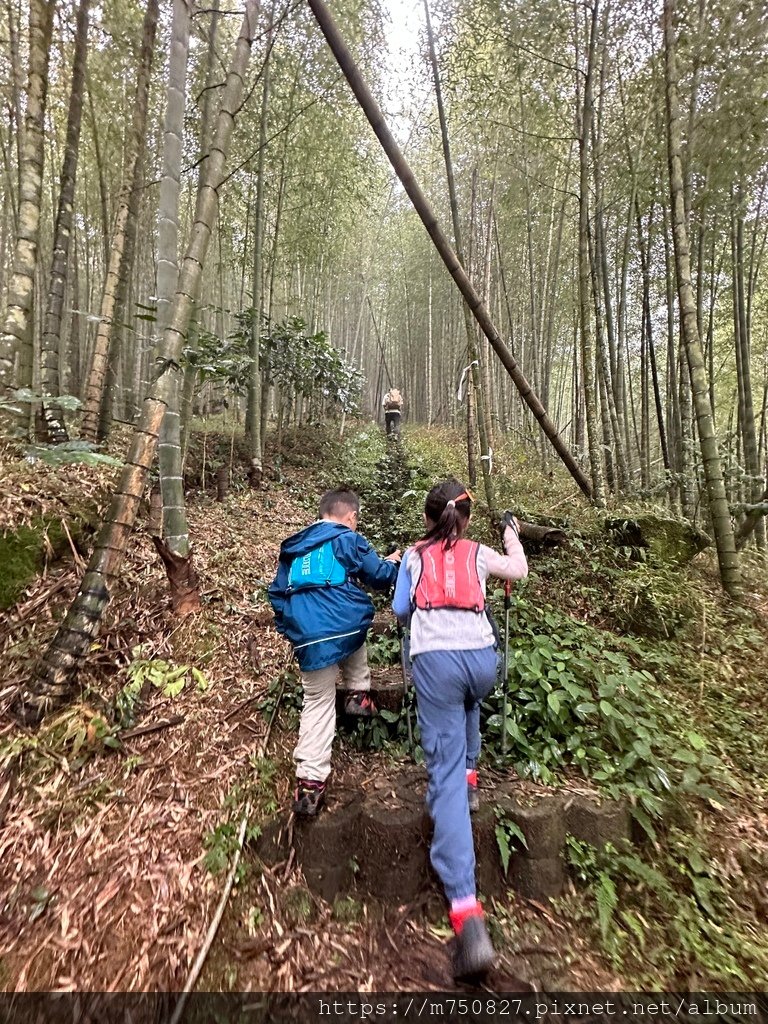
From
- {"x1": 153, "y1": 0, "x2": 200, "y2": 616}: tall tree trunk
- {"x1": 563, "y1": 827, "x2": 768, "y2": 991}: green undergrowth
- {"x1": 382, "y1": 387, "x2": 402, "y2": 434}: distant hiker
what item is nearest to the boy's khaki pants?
{"x1": 563, "y1": 827, "x2": 768, "y2": 991}: green undergrowth

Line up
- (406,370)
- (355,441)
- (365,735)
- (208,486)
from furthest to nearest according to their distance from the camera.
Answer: (406,370), (355,441), (208,486), (365,735)

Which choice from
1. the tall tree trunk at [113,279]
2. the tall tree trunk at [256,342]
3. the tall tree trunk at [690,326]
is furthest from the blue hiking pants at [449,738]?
the tall tree trunk at [256,342]

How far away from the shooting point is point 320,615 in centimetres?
213

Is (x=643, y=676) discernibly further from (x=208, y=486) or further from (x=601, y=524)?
(x=208, y=486)

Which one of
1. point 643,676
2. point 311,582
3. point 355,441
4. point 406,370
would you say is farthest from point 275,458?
point 406,370

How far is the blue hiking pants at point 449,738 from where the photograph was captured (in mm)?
1680

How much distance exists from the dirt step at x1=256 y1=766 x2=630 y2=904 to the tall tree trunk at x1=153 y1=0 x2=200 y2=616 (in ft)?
5.20

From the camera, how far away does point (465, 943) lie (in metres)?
1.56

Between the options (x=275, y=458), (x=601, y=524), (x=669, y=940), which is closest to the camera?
(x=669, y=940)

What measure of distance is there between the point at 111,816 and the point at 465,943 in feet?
4.97

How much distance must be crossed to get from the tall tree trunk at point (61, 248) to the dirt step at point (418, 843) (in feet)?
11.6

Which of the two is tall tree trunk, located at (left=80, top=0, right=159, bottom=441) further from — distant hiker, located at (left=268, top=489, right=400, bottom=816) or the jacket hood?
distant hiker, located at (left=268, top=489, right=400, bottom=816)

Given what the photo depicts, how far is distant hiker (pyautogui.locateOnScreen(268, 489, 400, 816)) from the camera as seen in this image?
6.92 ft

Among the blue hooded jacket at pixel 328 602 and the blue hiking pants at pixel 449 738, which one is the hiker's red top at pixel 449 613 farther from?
the blue hooded jacket at pixel 328 602
